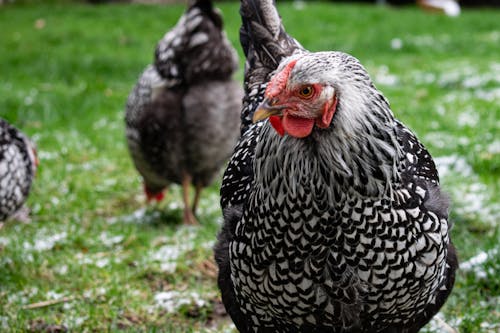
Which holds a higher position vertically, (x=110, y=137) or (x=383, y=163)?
(x=383, y=163)

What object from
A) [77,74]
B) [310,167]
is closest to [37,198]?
[310,167]

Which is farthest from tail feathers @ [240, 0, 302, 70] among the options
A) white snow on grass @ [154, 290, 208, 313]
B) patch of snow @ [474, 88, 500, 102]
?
patch of snow @ [474, 88, 500, 102]

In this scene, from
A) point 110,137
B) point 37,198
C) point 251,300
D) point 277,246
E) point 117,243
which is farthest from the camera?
point 110,137

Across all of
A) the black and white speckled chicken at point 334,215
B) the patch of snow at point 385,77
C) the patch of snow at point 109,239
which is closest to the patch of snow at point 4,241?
the patch of snow at point 109,239

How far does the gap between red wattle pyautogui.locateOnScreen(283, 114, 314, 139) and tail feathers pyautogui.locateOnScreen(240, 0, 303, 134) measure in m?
1.18

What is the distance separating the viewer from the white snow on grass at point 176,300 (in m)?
3.70

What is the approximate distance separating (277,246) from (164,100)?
2.98 meters

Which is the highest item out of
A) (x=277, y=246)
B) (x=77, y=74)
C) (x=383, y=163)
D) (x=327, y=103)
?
(x=327, y=103)

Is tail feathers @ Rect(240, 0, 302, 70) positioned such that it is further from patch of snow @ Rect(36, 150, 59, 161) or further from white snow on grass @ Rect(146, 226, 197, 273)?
patch of snow @ Rect(36, 150, 59, 161)

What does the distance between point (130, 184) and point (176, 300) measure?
Answer: 266cm

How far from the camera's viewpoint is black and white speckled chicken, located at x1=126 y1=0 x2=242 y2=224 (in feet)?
16.6

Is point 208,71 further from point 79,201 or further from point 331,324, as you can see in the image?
point 331,324

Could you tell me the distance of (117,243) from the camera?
15.5ft

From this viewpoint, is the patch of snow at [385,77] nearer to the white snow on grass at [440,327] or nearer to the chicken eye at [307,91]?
the white snow on grass at [440,327]
